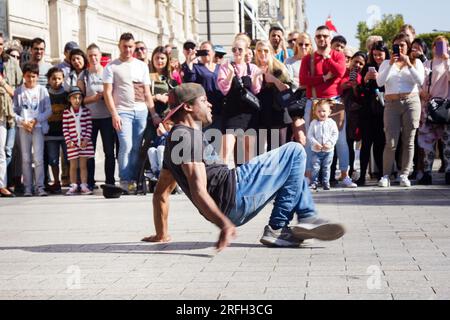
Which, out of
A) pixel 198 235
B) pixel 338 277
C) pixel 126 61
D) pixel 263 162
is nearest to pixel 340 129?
pixel 126 61

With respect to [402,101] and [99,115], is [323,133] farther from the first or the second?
[99,115]

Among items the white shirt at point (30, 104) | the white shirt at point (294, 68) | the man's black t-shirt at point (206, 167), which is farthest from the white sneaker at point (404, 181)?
the man's black t-shirt at point (206, 167)

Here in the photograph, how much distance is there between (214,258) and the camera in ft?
23.4

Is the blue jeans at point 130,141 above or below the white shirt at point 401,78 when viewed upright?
below

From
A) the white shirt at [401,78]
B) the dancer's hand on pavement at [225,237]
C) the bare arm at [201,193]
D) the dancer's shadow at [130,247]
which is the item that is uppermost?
the white shirt at [401,78]

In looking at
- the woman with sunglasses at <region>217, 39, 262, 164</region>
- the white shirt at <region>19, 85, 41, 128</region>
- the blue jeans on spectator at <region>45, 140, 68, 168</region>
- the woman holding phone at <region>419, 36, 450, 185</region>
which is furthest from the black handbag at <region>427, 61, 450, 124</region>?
the white shirt at <region>19, 85, 41, 128</region>

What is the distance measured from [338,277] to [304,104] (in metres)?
6.86

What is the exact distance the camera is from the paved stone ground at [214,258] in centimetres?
577

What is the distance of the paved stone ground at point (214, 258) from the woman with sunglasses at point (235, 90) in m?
1.83

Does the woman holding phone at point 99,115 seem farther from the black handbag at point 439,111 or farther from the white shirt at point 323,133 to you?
the black handbag at point 439,111

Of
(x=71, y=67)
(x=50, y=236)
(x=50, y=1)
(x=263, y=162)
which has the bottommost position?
(x=50, y=236)

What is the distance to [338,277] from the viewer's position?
20.1ft

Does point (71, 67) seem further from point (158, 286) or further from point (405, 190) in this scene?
point (158, 286)

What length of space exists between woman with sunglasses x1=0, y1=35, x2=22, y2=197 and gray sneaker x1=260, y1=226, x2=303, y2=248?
6304 millimetres
